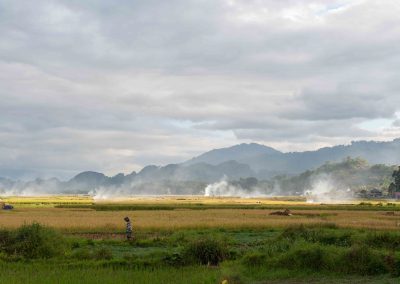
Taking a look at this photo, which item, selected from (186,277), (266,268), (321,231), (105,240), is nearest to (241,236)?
(321,231)

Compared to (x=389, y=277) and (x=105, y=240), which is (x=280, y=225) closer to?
(x=105, y=240)

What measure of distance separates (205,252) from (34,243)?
8.37 metres

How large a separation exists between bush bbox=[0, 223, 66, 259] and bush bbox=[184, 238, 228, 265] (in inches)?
267

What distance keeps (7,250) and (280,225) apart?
79.0ft

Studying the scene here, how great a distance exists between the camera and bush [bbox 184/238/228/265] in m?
21.6

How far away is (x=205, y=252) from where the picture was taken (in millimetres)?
21859

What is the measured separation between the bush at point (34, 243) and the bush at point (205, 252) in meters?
6.77

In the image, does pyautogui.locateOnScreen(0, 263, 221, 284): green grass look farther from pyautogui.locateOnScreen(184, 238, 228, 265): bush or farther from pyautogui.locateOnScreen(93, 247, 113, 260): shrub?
pyautogui.locateOnScreen(93, 247, 113, 260): shrub

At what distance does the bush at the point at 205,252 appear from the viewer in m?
21.6

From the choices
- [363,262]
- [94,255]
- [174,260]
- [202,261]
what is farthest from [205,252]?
[363,262]

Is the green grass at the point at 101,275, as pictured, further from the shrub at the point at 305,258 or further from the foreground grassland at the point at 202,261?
the shrub at the point at 305,258

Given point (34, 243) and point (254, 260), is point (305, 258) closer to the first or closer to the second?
point (254, 260)

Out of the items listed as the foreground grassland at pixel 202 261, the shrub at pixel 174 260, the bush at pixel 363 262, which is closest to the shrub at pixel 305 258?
the foreground grassland at pixel 202 261

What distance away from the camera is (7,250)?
23.8m
